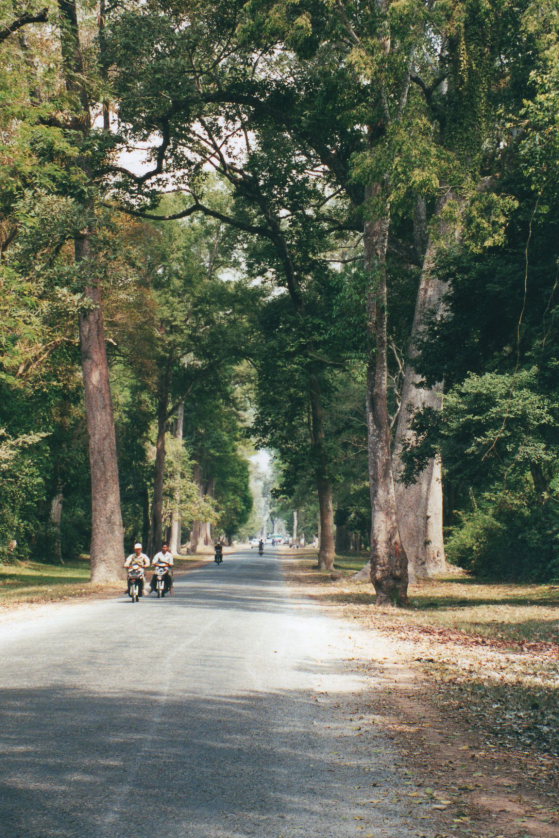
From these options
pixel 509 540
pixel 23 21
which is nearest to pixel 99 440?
pixel 23 21

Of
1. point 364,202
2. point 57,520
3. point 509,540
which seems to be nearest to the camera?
point 364,202

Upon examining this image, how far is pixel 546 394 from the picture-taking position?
18.5 metres

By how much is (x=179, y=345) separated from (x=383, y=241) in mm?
25117

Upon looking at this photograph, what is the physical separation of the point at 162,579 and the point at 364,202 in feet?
38.8

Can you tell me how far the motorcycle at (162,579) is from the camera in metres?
24.7

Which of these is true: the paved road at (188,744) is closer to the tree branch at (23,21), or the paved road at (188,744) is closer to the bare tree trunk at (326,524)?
the tree branch at (23,21)

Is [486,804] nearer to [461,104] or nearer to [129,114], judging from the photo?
[461,104]

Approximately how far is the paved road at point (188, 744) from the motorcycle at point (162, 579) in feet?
35.8

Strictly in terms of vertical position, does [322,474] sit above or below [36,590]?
above

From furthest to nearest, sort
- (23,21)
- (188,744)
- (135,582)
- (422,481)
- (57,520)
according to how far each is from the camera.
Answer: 1. (57,520)
2. (422,481)
3. (23,21)
4. (135,582)
5. (188,744)

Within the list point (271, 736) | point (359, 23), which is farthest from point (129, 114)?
point (271, 736)

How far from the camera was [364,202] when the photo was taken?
21984mm

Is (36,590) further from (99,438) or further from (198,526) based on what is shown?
(198,526)

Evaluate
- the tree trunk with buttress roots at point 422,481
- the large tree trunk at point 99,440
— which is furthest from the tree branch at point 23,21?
the tree trunk with buttress roots at point 422,481
